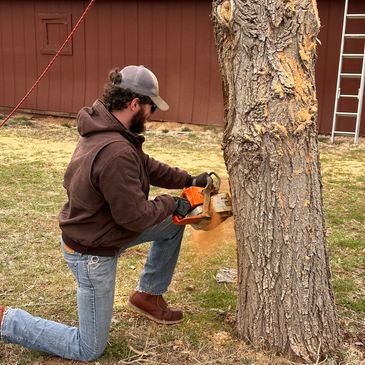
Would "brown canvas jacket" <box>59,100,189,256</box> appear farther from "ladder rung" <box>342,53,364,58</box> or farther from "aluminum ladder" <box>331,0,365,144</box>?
"ladder rung" <box>342,53,364,58</box>

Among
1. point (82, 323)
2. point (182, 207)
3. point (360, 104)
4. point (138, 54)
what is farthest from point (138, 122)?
point (138, 54)

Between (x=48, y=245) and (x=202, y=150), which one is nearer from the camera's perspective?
(x=48, y=245)

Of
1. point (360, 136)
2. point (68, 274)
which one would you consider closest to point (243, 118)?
point (68, 274)

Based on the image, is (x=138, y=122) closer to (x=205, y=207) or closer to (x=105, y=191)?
(x=105, y=191)

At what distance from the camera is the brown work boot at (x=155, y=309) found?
3191 millimetres

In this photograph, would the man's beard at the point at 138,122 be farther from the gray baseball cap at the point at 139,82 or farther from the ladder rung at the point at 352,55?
the ladder rung at the point at 352,55

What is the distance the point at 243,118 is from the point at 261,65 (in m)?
0.27

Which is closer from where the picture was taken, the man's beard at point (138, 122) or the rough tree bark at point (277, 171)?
the rough tree bark at point (277, 171)

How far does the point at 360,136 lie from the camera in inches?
385

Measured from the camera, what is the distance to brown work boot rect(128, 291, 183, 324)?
126 inches

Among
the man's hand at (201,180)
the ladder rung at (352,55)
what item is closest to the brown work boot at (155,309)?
the man's hand at (201,180)

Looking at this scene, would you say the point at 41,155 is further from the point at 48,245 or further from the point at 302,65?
the point at 302,65

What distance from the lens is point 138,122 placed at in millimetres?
2686

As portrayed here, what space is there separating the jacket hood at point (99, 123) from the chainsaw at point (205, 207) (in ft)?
1.75
